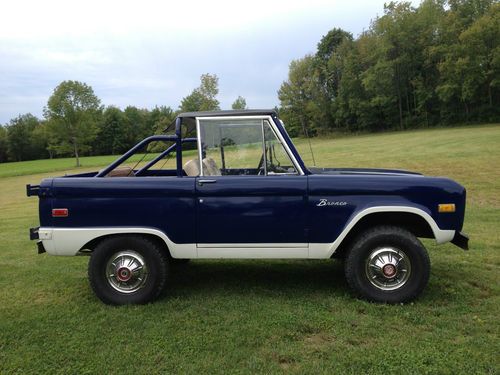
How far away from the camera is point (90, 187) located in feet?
14.1

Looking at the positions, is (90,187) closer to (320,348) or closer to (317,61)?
(320,348)

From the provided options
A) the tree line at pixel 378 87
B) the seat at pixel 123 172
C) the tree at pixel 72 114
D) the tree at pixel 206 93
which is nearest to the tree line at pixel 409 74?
the tree line at pixel 378 87

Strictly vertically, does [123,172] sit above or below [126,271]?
above

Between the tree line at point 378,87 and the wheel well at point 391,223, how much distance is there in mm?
28118

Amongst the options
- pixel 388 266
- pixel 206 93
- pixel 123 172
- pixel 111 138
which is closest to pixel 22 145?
pixel 111 138

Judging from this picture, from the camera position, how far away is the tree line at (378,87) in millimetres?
43750

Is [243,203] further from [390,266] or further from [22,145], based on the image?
[22,145]

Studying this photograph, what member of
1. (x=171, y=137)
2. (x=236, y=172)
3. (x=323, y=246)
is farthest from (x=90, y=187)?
(x=323, y=246)

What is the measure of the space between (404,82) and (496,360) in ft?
202

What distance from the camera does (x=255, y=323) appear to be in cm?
387

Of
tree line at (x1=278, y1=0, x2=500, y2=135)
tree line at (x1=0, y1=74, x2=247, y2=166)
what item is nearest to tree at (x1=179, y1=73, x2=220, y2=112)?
tree line at (x1=0, y1=74, x2=247, y2=166)

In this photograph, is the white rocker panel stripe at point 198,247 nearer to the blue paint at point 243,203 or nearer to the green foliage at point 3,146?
the blue paint at point 243,203

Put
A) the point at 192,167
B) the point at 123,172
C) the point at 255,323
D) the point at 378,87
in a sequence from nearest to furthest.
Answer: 1. the point at 255,323
2. the point at 192,167
3. the point at 123,172
4. the point at 378,87

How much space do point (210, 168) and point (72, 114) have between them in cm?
4286
